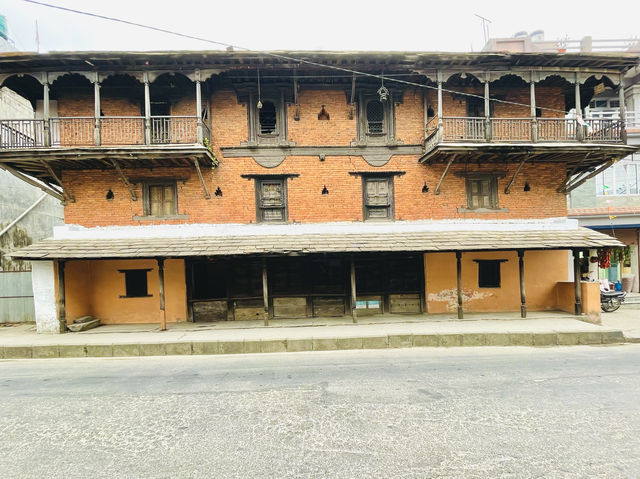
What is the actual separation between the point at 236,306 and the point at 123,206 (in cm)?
583

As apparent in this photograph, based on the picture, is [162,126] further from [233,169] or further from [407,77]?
[407,77]

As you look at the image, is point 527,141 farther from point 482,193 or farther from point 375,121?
point 375,121

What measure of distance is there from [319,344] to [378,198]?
6.18m

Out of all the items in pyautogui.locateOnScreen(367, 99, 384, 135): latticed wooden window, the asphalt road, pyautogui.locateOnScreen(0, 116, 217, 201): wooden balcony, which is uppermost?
pyautogui.locateOnScreen(367, 99, 384, 135): latticed wooden window

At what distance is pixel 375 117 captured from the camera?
12180 millimetres

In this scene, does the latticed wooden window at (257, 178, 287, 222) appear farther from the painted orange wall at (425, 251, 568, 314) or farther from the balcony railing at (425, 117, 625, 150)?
the painted orange wall at (425, 251, 568, 314)

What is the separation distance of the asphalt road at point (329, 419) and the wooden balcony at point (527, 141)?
23.1ft

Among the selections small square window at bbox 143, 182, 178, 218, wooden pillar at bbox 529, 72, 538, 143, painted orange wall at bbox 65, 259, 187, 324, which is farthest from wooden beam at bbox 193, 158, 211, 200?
wooden pillar at bbox 529, 72, 538, 143

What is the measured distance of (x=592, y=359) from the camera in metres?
7.41

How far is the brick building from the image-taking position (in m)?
10.9

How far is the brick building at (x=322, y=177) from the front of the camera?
1091cm

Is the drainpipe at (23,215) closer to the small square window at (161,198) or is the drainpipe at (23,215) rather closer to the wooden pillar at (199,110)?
the small square window at (161,198)

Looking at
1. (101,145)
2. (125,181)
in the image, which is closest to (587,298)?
(125,181)

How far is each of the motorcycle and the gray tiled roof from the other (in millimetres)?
2961
